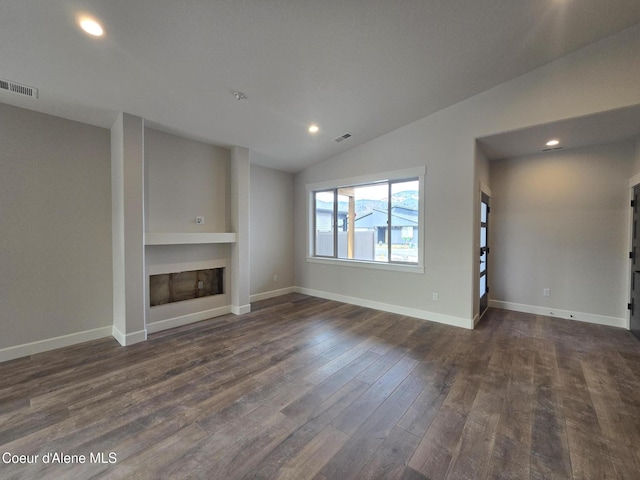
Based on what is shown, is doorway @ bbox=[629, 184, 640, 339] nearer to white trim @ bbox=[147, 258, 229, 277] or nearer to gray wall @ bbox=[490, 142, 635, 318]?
gray wall @ bbox=[490, 142, 635, 318]

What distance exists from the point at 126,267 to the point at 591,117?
5.60m

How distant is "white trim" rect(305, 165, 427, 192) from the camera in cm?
426

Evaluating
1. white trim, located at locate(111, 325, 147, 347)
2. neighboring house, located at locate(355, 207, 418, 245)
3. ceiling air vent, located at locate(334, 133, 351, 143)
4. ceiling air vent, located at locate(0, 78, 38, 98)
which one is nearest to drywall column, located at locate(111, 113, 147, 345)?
white trim, located at locate(111, 325, 147, 347)

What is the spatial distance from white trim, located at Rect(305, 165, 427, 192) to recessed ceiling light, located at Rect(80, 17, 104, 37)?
3.75 m

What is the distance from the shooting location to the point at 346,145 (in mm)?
4840

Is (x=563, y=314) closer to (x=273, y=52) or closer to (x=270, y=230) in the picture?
(x=270, y=230)

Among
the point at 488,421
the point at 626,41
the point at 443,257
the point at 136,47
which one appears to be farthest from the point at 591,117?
the point at 136,47

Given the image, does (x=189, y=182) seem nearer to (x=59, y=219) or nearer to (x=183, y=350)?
(x=59, y=219)

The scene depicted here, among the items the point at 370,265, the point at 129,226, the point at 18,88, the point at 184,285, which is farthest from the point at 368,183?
the point at 18,88

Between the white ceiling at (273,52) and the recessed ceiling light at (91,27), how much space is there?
47mm

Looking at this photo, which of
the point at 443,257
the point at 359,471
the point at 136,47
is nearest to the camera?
the point at 359,471

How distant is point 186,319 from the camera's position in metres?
4.00

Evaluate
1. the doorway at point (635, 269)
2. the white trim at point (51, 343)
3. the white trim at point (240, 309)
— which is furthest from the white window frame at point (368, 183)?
the white trim at point (51, 343)

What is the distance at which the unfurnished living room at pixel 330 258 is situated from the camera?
6.01ft
